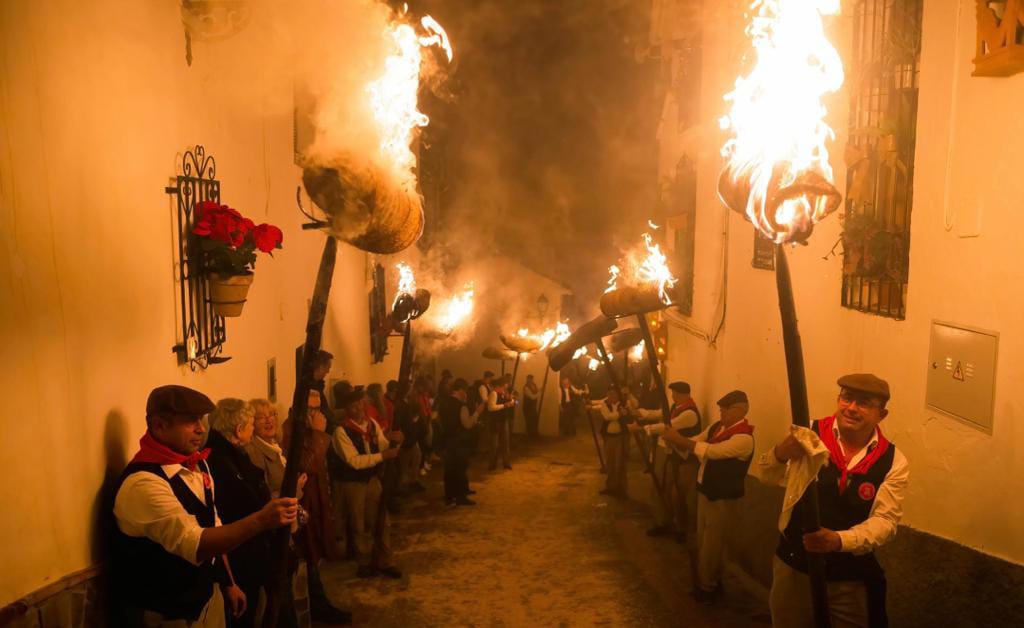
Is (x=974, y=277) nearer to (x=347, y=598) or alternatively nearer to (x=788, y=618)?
(x=788, y=618)

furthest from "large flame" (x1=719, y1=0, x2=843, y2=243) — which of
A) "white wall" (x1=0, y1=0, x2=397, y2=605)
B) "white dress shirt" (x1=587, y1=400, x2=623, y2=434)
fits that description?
"white dress shirt" (x1=587, y1=400, x2=623, y2=434)

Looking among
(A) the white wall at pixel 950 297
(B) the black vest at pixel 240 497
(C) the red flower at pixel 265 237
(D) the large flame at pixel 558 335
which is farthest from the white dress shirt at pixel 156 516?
(D) the large flame at pixel 558 335

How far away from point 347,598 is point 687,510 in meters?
4.56

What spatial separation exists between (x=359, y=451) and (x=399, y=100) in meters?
4.79

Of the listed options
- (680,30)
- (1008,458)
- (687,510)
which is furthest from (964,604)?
(680,30)

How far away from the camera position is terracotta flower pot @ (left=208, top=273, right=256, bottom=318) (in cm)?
593

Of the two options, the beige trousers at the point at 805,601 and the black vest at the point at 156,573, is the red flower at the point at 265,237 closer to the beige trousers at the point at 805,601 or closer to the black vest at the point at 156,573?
the black vest at the point at 156,573

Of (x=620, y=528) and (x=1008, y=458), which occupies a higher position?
(x=1008, y=458)

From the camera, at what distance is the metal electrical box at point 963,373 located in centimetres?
547

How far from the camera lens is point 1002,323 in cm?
535

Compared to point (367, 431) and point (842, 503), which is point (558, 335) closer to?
point (367, 431)

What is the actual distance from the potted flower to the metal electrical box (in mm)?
4966

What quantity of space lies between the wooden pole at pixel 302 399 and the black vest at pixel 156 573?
1.71 ft

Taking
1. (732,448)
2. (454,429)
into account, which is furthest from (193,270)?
(454,429)
